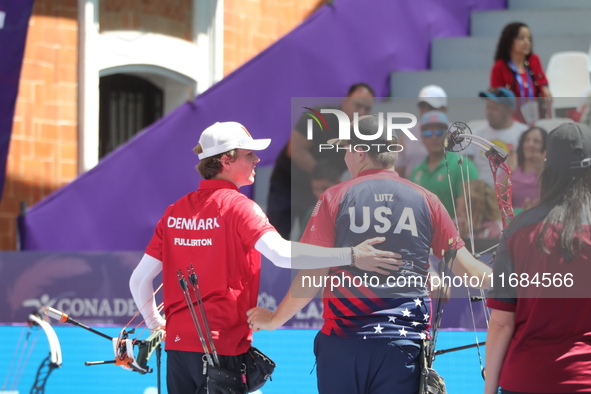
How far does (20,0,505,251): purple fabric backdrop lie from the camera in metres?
7.02

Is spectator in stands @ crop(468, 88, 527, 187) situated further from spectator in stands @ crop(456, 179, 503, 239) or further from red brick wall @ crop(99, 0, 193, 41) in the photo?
red brick wall @ crop(99, 0, 193, 41)

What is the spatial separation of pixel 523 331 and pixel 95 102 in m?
7.11

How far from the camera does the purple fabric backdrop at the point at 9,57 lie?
24.3 ft

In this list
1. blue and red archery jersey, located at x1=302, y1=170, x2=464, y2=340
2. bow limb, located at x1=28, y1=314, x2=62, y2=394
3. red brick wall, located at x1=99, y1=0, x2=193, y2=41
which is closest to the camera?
blue and red archery jersey, located at x1=302, y1=170, x2=464, y2=340

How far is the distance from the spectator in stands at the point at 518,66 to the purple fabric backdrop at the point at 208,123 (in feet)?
4.17

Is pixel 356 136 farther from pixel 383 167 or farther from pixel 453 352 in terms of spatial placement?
pixel 453 352

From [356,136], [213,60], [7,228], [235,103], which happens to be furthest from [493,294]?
[213,60]

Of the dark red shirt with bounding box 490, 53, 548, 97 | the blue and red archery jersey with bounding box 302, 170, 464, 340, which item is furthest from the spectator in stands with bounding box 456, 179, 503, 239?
the dark red shirt with bounding box 490, 53, 548, 97

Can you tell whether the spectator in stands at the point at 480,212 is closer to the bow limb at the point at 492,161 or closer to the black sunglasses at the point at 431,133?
the bow limb at the point at 492,161

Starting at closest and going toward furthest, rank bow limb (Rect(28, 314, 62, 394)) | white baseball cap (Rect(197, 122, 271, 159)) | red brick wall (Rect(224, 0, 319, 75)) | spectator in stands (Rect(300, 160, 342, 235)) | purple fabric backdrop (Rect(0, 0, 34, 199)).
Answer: white baseball cap (Rect(197, 122, 271, 159)) → spectator in stands (Rect(300, 160, 342, 235)) → bow limb (Rect(28, 314, 62, 394)) → purple fabric backdrop (Rect(0, 0, 34, 199)) → red brick wall (Rect(224, 0, 319, 75))

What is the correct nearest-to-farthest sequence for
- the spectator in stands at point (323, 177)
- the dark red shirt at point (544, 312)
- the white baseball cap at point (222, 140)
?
the dark red shirt at point (544, 312), the white baseball cap at point (222, 140), the spectator in stands at point (323, 177)

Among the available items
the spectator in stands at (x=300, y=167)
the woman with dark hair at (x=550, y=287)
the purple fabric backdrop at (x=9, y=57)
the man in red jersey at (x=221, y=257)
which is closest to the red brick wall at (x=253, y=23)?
the purple fabric backdrop at (x=9, y=57)

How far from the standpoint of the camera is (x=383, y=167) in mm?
3768

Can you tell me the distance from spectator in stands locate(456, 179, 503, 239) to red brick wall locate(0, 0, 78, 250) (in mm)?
5738
